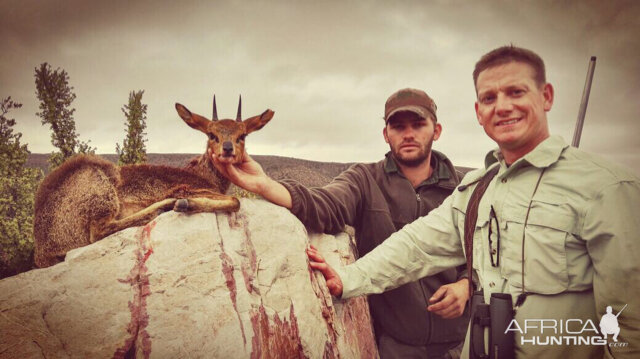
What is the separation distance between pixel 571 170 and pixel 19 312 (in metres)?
4.66

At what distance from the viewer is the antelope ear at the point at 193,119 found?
5.40 m

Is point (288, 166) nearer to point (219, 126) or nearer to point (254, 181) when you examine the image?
point (219, 126)

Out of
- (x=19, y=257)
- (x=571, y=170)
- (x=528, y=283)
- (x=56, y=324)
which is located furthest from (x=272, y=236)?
(x=19, y=257)

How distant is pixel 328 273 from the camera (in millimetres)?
4262

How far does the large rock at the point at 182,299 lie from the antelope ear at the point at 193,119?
6.32 ft

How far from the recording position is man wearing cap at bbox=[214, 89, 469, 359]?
4934mm

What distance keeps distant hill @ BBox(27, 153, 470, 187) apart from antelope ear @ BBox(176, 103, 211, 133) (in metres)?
5.69

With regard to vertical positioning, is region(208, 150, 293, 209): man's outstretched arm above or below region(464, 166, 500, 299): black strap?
above

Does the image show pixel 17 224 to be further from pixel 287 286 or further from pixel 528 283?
pixel 528 283

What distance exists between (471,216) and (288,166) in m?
14.2

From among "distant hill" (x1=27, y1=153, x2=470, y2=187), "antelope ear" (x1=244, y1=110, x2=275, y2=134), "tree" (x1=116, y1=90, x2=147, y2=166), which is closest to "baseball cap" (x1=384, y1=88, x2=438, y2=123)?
"antelope ear" (x1=244, y1=110, x2=275, y2=134)

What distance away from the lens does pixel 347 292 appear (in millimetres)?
4195

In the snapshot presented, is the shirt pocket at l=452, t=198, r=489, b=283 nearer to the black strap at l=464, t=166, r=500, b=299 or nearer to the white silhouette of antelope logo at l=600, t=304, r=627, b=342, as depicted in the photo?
the black strap at l=464, t=166, r=500, b=299

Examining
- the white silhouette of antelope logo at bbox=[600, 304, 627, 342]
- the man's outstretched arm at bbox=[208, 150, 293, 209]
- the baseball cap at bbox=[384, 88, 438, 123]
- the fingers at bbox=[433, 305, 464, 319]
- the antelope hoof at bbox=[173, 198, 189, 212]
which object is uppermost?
the baseball cap at bbox=[384, 88, 438, 123]
